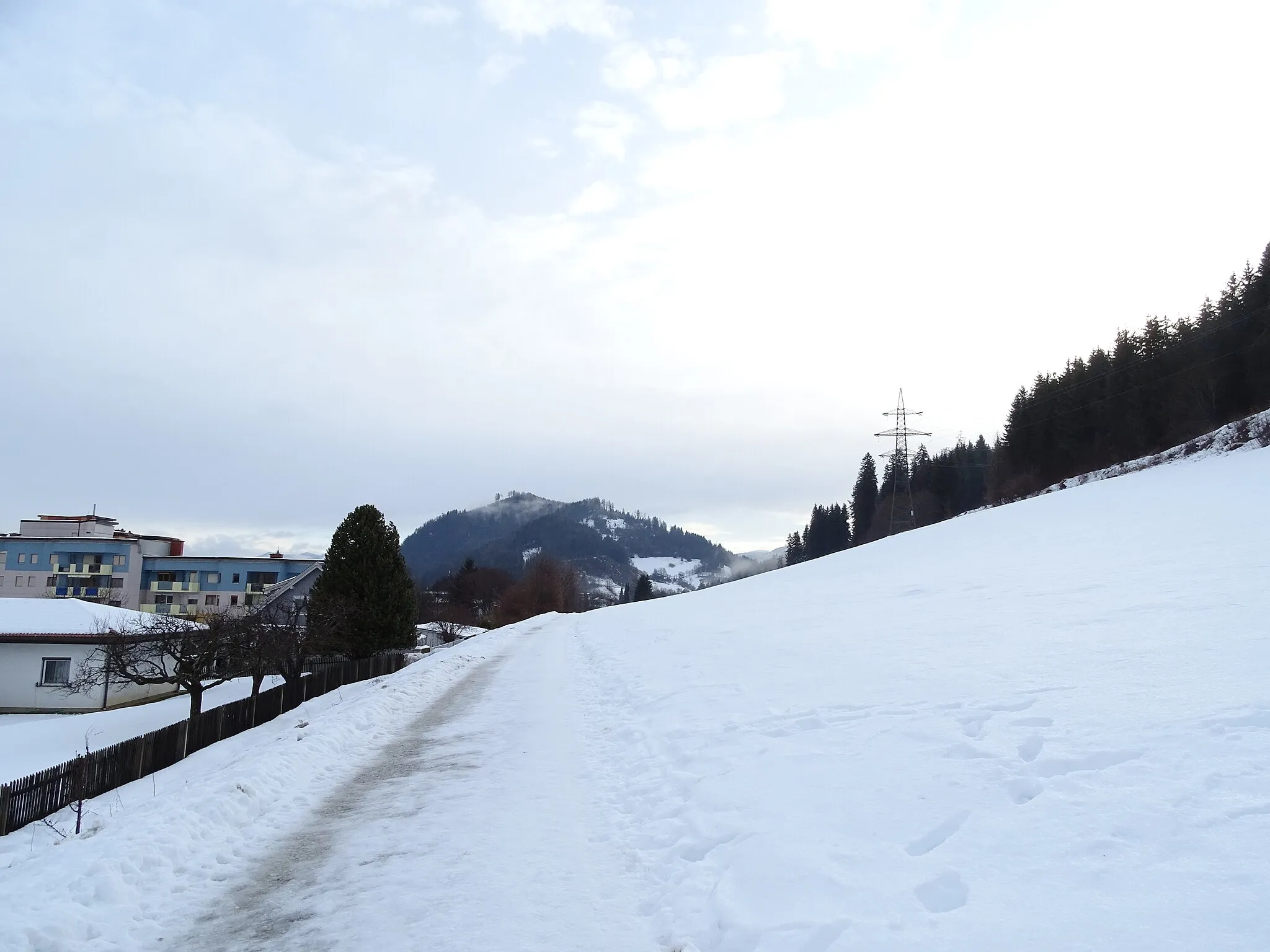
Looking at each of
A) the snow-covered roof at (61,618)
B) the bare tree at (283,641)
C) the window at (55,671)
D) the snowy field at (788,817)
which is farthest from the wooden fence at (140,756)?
the window at (55,671)

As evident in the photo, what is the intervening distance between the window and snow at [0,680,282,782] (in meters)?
1.78

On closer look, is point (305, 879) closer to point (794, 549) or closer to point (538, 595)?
point (538, 595)

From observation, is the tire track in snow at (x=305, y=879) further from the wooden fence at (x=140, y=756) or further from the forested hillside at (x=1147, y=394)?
the forested hillside at (x=1147, y=394)

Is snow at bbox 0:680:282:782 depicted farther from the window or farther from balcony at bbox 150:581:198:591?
balcony at bbox 150:581:198:591

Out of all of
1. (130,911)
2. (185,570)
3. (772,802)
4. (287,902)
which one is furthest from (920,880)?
(185,570)

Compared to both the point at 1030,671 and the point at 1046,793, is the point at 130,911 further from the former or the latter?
the point at 1030,671

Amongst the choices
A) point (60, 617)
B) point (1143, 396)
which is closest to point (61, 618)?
point (60, 617)

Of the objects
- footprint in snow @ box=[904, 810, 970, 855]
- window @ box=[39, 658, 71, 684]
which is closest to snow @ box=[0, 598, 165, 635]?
window @ box=[39, 658, 71, 684]

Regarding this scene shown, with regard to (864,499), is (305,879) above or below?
below

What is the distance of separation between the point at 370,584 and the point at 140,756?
2253cm

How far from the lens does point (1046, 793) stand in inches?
225

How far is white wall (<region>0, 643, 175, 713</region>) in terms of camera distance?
121ft

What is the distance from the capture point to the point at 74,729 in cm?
2989

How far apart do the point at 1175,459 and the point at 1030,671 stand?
33260 mm
